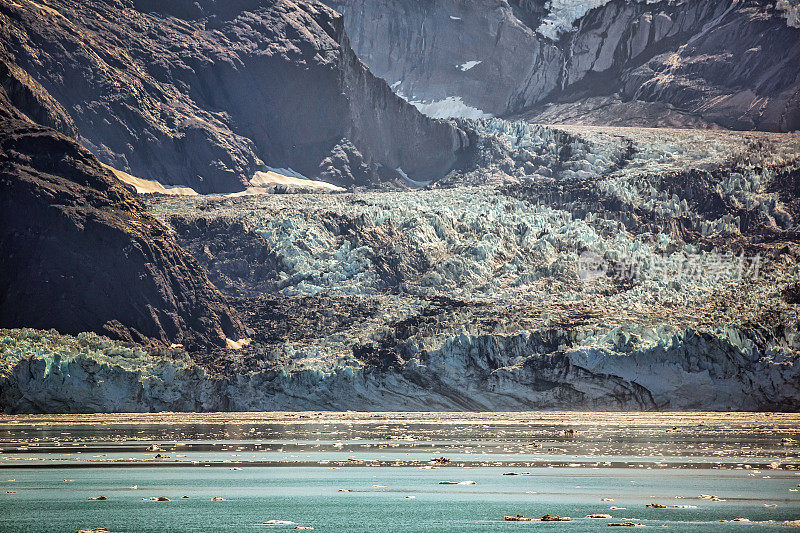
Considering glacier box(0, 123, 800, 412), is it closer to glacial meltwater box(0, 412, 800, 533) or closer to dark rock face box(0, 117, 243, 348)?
dark rock face box(0, 117, 243, 348)

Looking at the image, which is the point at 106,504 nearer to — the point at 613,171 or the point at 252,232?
the point at 252,232

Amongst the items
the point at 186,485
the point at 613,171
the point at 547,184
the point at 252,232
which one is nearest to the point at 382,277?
the point at 252,232

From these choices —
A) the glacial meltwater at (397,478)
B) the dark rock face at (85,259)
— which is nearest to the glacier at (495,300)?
Answer: the dark rock face at (85,259)

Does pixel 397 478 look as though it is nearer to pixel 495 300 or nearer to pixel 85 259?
pixel 85 259

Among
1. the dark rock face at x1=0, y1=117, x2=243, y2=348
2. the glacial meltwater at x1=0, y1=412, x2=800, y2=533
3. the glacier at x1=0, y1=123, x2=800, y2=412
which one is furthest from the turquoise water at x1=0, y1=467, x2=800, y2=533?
the dark rock face at x1=0, y1=117, x2=243, y2=348

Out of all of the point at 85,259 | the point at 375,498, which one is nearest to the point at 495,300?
the point at 85,259
